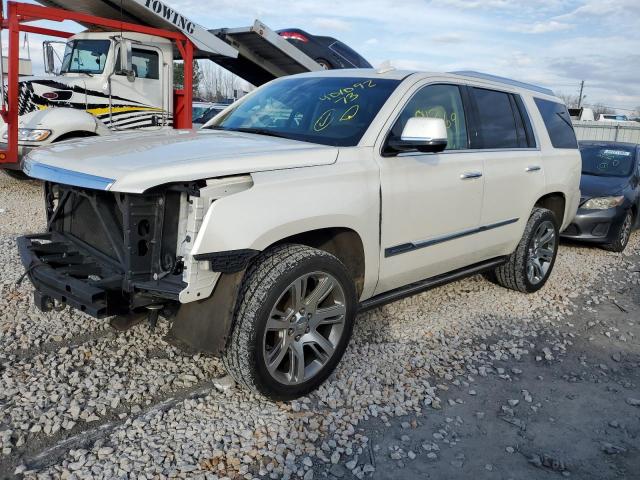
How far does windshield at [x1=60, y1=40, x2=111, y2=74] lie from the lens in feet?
29.3

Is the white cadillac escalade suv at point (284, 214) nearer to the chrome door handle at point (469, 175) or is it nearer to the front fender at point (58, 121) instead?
the chrome door handle at point (469, 175)

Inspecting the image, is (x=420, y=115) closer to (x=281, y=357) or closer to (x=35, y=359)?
(x=281, y=357)

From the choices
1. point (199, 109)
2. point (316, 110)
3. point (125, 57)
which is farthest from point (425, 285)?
point (199, 109)

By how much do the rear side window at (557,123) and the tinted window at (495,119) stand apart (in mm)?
580

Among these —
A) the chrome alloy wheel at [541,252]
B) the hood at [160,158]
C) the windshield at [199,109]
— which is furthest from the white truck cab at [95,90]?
the chrome alloy wheel at [541,252]

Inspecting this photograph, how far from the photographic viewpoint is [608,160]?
884cm

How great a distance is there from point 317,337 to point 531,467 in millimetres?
1313

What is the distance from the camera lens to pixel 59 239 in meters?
3.67

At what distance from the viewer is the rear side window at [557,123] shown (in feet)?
18.1

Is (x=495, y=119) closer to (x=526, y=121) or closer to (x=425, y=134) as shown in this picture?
(x=526, y=121)

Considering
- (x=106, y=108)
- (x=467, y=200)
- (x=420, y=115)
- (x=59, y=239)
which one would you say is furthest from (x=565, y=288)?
(x=106, y=108)

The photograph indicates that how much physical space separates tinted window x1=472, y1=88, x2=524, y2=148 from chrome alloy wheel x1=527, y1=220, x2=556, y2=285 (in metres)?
0.97

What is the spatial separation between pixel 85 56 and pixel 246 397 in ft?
25.4

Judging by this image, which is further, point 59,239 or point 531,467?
point 59,239
